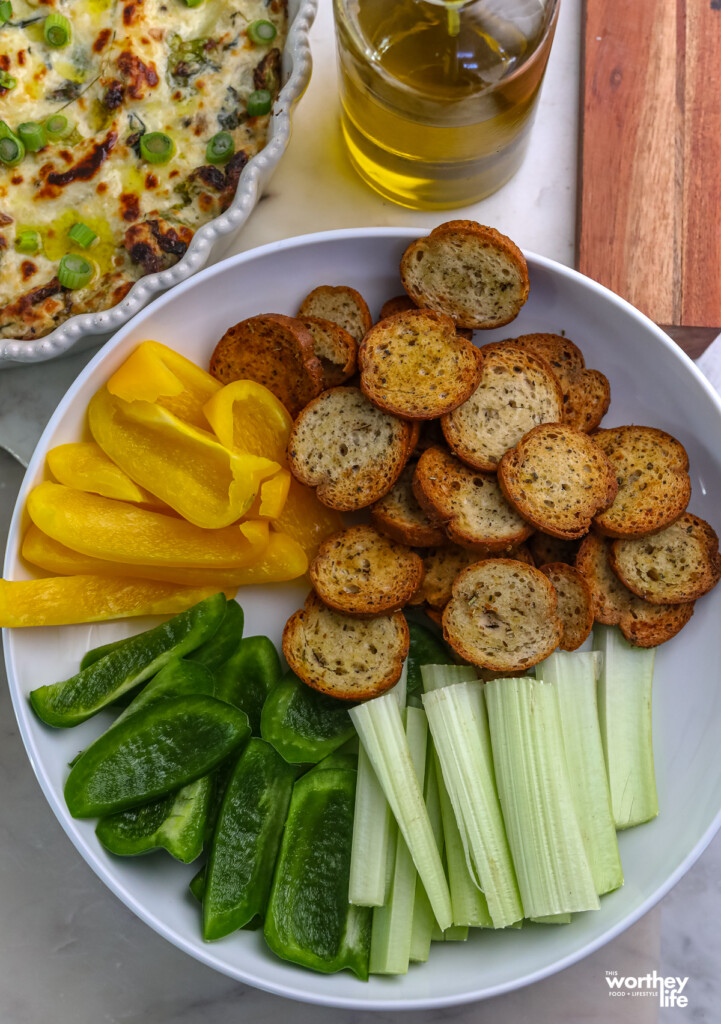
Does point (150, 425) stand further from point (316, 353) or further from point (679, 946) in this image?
point (679, 946)

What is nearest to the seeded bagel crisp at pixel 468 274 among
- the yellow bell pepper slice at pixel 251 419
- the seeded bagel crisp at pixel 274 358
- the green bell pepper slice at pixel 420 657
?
the seeded bagel crisp at pixel 274 358

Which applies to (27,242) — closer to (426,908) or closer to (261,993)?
(426,908)

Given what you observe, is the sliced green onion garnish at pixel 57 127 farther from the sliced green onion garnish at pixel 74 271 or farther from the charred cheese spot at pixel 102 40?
the sliced green onion garnish at pixel 74 271

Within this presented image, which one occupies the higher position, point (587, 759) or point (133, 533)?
point (133, 533)

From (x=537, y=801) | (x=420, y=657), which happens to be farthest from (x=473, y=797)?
(x=420, y=657)

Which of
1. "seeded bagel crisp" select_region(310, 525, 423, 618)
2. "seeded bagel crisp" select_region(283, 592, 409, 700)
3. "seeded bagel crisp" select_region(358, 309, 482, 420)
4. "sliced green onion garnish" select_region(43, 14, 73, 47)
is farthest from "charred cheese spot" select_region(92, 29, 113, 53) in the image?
"seeded bagel crisp" select_region(283, 592, 409, 700)

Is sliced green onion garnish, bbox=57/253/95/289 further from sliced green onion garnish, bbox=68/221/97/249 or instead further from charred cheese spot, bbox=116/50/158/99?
charred cheese spot, bbox=116/50/158/99
